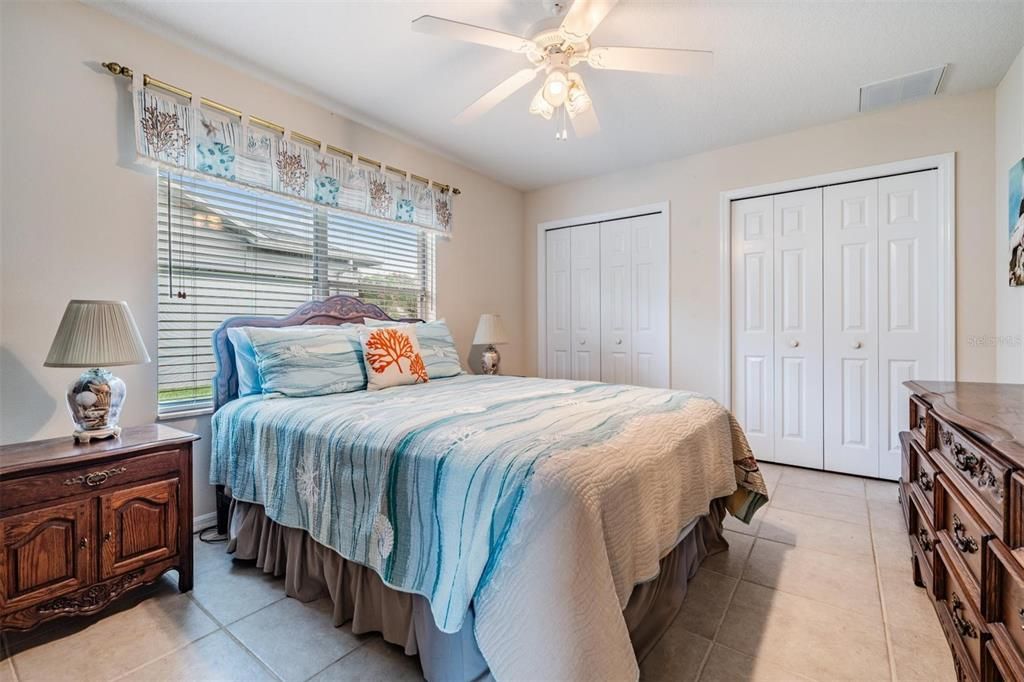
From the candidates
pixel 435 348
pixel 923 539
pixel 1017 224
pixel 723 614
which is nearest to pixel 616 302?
pixel 435 348

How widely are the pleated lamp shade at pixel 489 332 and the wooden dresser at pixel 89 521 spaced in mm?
2325

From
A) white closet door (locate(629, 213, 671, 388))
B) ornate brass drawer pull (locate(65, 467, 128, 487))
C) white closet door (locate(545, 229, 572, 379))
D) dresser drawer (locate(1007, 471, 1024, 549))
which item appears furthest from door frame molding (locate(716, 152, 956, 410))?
ornate brass drawer pull (locate(65, 467, 128, 487))

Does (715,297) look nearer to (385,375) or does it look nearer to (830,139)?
(830,139)

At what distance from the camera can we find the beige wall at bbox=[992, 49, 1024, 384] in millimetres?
2338

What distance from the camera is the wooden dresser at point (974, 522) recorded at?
0.95 metres

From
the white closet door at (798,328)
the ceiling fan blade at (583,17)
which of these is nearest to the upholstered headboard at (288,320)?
the ceiling fan blade at (583,17)

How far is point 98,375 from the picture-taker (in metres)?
1.75

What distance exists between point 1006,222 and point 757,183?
142cm

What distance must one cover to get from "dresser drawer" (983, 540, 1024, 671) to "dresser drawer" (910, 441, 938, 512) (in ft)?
2.05

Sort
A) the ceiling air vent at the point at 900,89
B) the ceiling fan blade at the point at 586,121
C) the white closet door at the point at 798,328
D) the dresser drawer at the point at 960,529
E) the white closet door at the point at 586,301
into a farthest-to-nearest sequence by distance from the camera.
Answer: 1. the white closet door at the point at 586,301
2. the white closet door at the point at 798,328
3. the ceiling air vent at the point at 900,89
4. the ceiling fan blade at the point at 586,121
5. the dresser drawer at the point at 960,529

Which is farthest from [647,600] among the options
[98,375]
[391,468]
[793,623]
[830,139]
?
[830,139]

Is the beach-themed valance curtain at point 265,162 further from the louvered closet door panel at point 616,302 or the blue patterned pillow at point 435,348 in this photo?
the louvered closet door panel at point 616,302

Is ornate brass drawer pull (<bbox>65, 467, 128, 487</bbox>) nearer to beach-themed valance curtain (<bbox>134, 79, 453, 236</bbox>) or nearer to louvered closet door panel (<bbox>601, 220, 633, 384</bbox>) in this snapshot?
beach-themed valance curtain (<bbox>134, 79, 453, 236</bbox>)

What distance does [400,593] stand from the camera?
1421 mm
